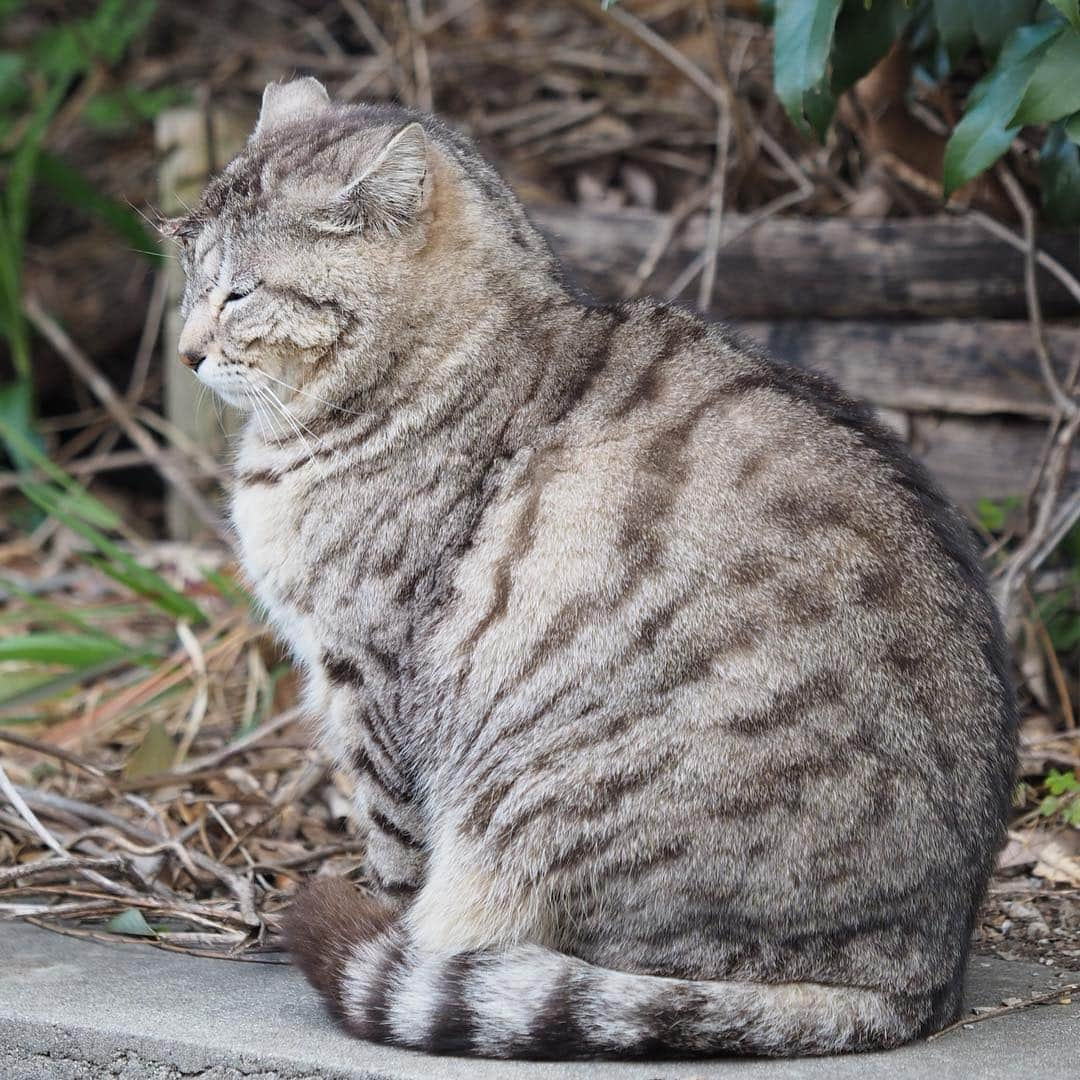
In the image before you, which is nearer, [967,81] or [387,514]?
[387,514]

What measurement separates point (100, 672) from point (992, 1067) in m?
2.50

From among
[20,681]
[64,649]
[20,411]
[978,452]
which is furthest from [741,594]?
[20,411]

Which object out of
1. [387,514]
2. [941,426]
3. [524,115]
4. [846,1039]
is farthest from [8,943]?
[524,115]

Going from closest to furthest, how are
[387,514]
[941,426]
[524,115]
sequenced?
1. [387,514]
2. [941,426]
3. [524,115]

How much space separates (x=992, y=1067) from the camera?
1.84 metres

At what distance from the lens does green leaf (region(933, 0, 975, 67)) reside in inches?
102

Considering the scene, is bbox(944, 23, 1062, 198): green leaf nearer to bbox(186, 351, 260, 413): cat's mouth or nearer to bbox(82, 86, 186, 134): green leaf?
bbox(186, 351, 260, 413): cat's mouth

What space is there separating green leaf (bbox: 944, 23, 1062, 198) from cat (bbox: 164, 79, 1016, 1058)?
518 mm

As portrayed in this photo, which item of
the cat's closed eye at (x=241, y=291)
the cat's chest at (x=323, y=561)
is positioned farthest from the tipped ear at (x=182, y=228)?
the cat's chest at (x=323, y=561)

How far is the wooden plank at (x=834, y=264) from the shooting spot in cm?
364

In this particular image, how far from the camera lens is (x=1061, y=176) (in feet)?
9.12

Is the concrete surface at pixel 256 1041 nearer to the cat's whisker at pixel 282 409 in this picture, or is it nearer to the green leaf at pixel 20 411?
the cat's whisker at pixel 282 409

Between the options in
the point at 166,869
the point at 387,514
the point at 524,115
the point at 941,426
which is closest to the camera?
the point at 387,514

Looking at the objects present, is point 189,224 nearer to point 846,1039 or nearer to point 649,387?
point 649,387
